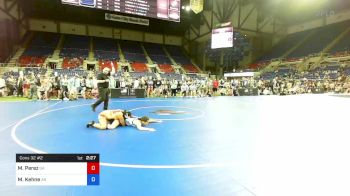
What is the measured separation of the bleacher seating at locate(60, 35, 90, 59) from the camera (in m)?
28.4

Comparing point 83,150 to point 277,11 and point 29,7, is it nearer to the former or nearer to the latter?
point 29,7

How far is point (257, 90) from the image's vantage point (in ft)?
73.5

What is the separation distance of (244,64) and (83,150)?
34598 millimetres

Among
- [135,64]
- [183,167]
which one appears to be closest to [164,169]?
[183,167]

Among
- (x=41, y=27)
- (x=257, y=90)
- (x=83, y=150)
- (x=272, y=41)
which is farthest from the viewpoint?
(x=272, y=41)

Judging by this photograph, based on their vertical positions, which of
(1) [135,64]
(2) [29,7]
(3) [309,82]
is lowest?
(3) [309,82]
